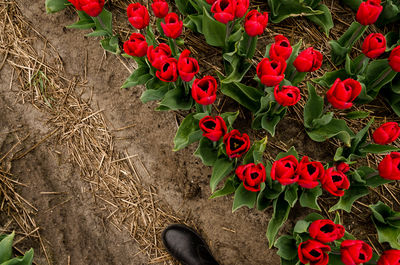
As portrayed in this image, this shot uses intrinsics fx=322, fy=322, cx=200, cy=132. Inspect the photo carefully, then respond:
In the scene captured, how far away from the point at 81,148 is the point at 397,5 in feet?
6.66

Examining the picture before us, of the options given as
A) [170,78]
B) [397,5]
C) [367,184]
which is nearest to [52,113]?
[170,78]

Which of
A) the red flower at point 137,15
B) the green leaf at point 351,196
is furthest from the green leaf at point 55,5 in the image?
the green leaf at point 351,196

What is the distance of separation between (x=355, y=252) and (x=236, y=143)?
61 centimetres

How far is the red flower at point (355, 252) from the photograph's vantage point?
1.17 meters

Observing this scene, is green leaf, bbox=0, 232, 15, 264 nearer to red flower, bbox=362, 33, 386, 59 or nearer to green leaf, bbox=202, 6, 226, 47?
green leaf, bbox=202, 6, 226, 47

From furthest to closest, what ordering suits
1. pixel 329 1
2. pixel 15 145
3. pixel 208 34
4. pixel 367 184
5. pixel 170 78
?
1. pixel 329 1
2. pixel 15 145
3. pixel 208 34
4. pixel 367 184
5. pixel 170 78

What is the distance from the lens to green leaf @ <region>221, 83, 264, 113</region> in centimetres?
167

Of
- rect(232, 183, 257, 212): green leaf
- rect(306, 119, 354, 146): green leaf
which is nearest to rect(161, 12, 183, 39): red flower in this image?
rect(232, 183, 257, 212): green leaf

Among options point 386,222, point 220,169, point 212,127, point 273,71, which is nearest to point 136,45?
point 212,127

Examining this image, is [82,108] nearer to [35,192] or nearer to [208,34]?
[35,192]

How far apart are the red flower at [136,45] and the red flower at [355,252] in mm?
1143

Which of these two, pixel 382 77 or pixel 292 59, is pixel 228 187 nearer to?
pixel 292 59

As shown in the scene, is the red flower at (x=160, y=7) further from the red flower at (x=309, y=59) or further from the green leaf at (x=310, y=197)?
the green leaf at (x=310, y=197)

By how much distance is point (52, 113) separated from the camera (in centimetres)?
193
